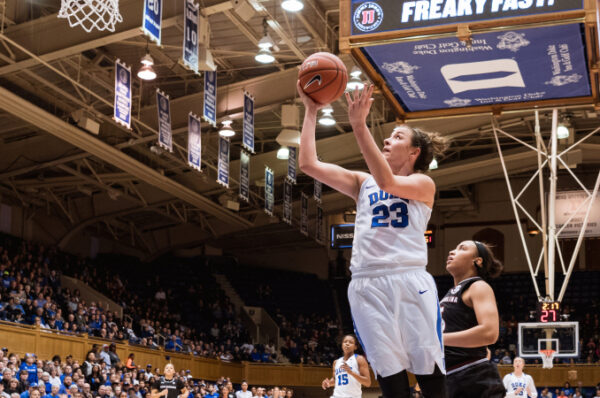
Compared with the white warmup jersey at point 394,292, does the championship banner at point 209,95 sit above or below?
above

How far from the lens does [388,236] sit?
13.6 ft

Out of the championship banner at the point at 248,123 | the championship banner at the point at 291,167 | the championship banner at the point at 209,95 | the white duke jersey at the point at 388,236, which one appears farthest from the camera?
the championship banner at the point at 291,167

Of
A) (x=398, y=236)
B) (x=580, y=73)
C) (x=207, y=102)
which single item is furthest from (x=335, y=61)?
(x=207, y=102)

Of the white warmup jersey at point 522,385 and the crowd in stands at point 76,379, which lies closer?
the white warmup jersey at point 522,385

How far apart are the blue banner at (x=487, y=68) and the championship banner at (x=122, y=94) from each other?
8.26m

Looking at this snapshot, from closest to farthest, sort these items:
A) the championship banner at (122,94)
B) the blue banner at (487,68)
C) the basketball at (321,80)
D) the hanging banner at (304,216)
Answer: the basketball at (321,80) < the blue banner at (487,68) < the championship banner at (122,94) < the hanging banner at (304,216)

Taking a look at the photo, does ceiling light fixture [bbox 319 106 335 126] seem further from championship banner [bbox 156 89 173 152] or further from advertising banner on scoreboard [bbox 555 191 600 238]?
advertising banner on scoreboard [bbox 555 191 600 238]

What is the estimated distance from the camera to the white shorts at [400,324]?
13.1ft

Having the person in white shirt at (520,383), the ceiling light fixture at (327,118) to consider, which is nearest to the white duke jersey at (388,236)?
the person in white shirt at (520,383)

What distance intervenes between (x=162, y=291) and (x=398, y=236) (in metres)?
30.7

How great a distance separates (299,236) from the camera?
128 ft

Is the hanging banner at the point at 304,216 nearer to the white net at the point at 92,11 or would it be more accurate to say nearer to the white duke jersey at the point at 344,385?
the white net at the point at 92,11

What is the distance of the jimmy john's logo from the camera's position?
853cm

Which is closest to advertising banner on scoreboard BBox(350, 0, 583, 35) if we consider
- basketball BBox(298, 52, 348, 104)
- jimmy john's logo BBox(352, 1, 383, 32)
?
jimmy john's logo BBox(352, 1, 383, 32)
